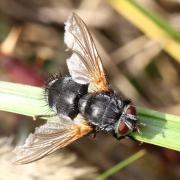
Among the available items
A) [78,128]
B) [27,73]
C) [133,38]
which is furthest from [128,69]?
[78,128]

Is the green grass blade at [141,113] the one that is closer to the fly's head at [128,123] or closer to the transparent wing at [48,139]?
the fly's head at [128,123]

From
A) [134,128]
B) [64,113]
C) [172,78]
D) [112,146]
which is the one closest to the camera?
[134,128]

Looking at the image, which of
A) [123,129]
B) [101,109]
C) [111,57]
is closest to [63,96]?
[101,109]

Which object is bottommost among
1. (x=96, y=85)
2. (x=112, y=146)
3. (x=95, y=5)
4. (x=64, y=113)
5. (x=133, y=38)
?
(x=112, y=146)

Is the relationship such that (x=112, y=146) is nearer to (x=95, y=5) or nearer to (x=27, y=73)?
(x=27, y=73)

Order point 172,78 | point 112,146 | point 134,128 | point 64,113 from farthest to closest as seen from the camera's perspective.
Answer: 1. point 172,78
2. point 112,146
3. point 64,113
4. point 134,128

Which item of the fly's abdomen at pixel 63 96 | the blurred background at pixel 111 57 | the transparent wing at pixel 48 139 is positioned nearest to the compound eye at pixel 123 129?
the transparent wing at pixel 48 139
